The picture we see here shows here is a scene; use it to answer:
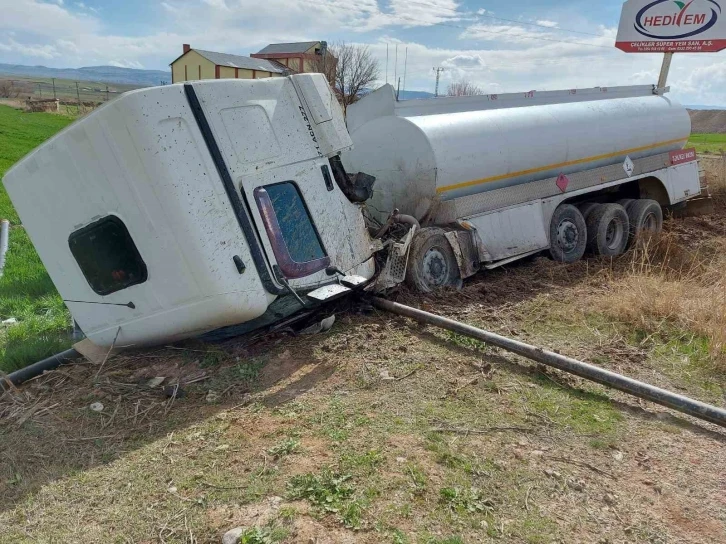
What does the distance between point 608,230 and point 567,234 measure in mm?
1111

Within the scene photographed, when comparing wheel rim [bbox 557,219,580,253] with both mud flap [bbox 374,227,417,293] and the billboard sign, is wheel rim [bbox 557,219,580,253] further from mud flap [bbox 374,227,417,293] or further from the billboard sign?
the billboard sign

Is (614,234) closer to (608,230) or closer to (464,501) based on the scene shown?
(608,230)

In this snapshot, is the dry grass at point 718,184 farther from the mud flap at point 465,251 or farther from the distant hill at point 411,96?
the mud flap at point 465,251

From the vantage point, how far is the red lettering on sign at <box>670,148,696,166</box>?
934cm

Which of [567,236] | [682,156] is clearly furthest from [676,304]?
[682,156]

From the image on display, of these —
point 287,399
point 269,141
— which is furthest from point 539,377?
point 269,141

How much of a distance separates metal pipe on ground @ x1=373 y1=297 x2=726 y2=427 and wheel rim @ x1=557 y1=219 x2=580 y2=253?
3.54 metres

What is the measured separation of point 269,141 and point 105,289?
5.67 ft

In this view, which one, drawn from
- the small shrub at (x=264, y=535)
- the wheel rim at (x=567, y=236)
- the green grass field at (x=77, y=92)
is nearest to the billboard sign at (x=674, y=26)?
the wheel rim at (x=567, y=236)

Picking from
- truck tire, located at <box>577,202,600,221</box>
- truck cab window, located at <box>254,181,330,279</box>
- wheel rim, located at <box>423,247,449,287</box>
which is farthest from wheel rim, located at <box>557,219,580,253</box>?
truck cab window, located at <box>254,181,330,279</box>

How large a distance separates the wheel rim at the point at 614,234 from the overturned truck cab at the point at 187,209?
535 centimetres

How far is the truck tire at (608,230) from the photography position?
27.0 ft

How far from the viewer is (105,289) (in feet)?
14.3

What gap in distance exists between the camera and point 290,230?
4.61 meters
